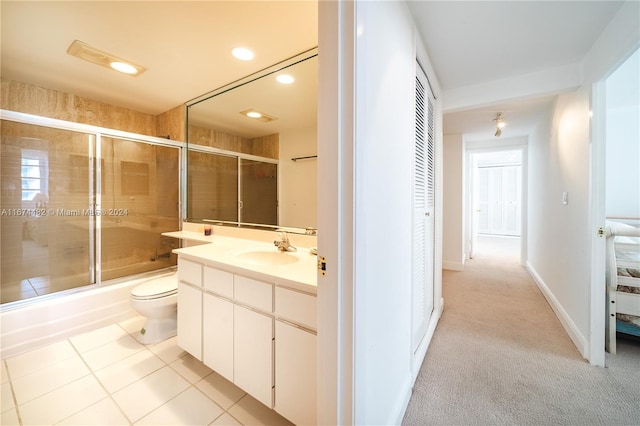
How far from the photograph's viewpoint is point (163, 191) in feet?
10.0

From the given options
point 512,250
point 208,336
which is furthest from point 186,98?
point 512,250

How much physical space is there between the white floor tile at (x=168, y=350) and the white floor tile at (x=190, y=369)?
0.20 ft

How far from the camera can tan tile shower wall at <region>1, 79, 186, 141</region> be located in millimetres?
2254

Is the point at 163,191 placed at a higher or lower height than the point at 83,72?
lower

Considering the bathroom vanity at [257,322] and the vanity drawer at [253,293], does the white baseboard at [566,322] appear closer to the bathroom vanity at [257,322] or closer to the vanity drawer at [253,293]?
the bathroom vanity at [257,322]

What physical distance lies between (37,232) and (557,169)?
5.25 metres

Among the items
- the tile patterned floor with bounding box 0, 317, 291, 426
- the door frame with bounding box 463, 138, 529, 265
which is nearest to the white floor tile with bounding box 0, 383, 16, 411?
the tile patterned floor with bounding box 0, 317, 291, 426

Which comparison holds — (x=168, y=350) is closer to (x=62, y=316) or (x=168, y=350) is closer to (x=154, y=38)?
(x=62, y=316)

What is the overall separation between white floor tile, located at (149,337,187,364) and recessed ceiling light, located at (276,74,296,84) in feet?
7.61

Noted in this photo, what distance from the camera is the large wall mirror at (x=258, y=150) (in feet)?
6.22

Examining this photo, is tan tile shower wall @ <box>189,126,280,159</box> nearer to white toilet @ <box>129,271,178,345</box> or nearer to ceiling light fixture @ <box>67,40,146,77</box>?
ceiling light fixture @ <box>67,40,146,77</box>

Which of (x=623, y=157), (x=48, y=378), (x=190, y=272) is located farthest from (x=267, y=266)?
(x=623, y=157)

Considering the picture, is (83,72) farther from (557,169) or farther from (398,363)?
(557,169)

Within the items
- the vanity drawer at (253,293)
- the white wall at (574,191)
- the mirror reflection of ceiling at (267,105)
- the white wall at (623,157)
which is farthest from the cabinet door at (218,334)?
the white wall at (623,157)
